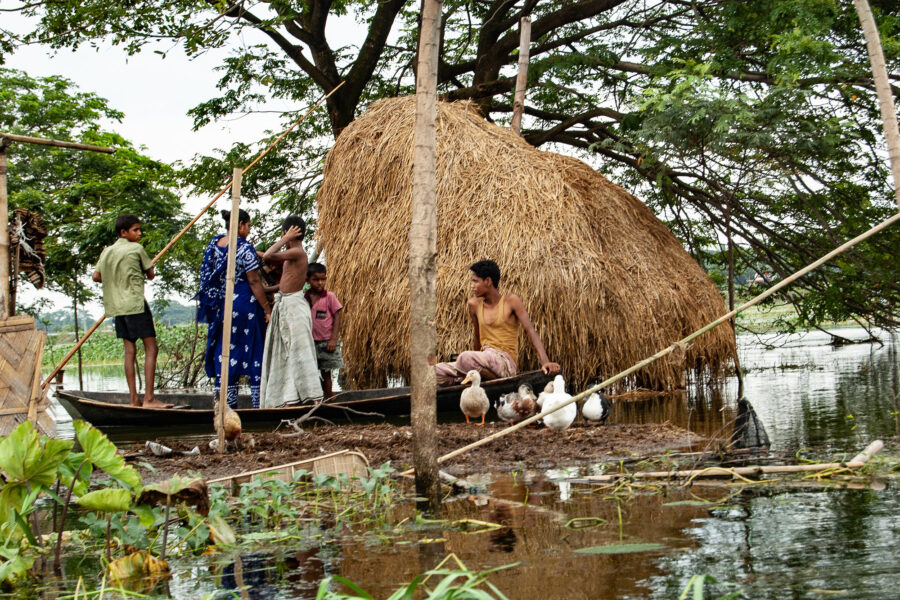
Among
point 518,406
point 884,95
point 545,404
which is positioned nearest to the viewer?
point 884,95

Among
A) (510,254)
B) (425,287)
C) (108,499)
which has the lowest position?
(108,499)

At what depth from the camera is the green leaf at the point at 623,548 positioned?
294cm

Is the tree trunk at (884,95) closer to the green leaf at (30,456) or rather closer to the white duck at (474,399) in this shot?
the white duck at (474,399)

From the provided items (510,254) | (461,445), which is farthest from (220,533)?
(510,254)

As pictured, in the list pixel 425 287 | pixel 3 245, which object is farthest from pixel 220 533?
pixel 3 245

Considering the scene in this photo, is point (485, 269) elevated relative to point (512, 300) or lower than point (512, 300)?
elevated

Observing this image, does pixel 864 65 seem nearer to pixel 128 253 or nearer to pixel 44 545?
pixel 128 253

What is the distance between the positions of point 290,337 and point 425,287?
14.3ft

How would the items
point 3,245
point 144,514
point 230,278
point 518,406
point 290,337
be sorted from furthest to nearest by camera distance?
point 290,337, point 518,406, point 230,278, point 3,245, point 144,514

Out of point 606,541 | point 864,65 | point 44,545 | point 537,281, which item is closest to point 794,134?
point 864,65

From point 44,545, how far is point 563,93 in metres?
11.1

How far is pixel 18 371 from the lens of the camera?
4.94 meters

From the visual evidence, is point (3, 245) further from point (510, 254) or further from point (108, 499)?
point (510, 254)

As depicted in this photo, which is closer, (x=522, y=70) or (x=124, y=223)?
(x=124, y=223)
